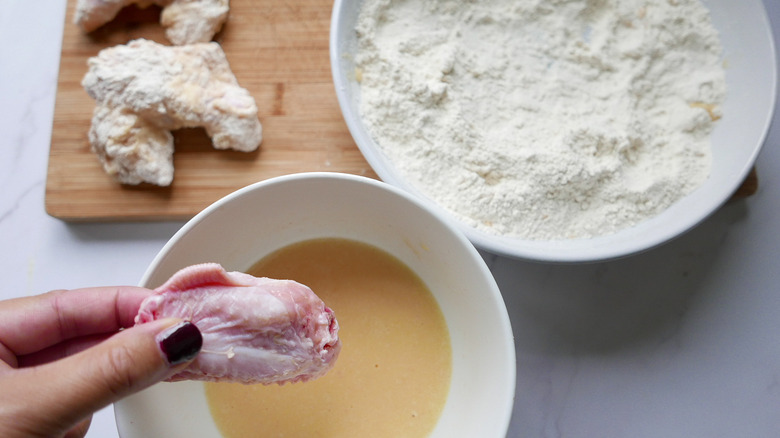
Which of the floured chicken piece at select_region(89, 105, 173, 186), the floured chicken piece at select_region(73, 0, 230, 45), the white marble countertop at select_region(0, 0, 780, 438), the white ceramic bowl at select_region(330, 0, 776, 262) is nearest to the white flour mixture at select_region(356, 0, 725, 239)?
the white ceramic bowl at select_region(330, 0, 776, 262)

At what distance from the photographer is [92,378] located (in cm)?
63

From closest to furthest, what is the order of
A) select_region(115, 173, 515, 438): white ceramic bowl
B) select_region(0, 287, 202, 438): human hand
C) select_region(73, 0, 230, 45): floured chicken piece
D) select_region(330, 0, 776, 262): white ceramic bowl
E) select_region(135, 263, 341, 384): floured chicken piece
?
select_region(0, 287, 202, 438): human hand
select_region(135, 263, 341, 384): floured chicken piece
select_region(115, 173, 515, 438): white ceramic bowl
select_region(330, 0, 776, 262): white ceramic bowl
select_region(73, 0, 230, 45): floured chicken piece

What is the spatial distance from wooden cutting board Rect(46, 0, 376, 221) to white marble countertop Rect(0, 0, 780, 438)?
0.07m

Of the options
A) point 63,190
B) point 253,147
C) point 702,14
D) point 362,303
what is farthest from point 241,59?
point 702,14

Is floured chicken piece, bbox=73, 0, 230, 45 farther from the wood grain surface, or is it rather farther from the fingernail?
the fingernail

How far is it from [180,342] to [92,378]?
0.10m

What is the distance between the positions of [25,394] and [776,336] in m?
1.28

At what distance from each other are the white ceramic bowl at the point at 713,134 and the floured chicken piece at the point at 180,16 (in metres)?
0.25

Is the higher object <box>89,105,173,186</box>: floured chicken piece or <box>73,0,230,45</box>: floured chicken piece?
<box>73,0,230,45</box>: floured chicken piece

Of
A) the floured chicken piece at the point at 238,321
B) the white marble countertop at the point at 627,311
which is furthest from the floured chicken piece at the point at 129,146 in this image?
the floured chicken piece at the point at 238,321

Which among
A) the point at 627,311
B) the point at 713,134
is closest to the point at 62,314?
the point at 627,311

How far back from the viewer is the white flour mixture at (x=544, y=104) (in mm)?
1078

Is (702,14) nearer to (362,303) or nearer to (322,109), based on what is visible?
(322,109)

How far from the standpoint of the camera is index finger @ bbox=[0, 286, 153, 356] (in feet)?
2.85
